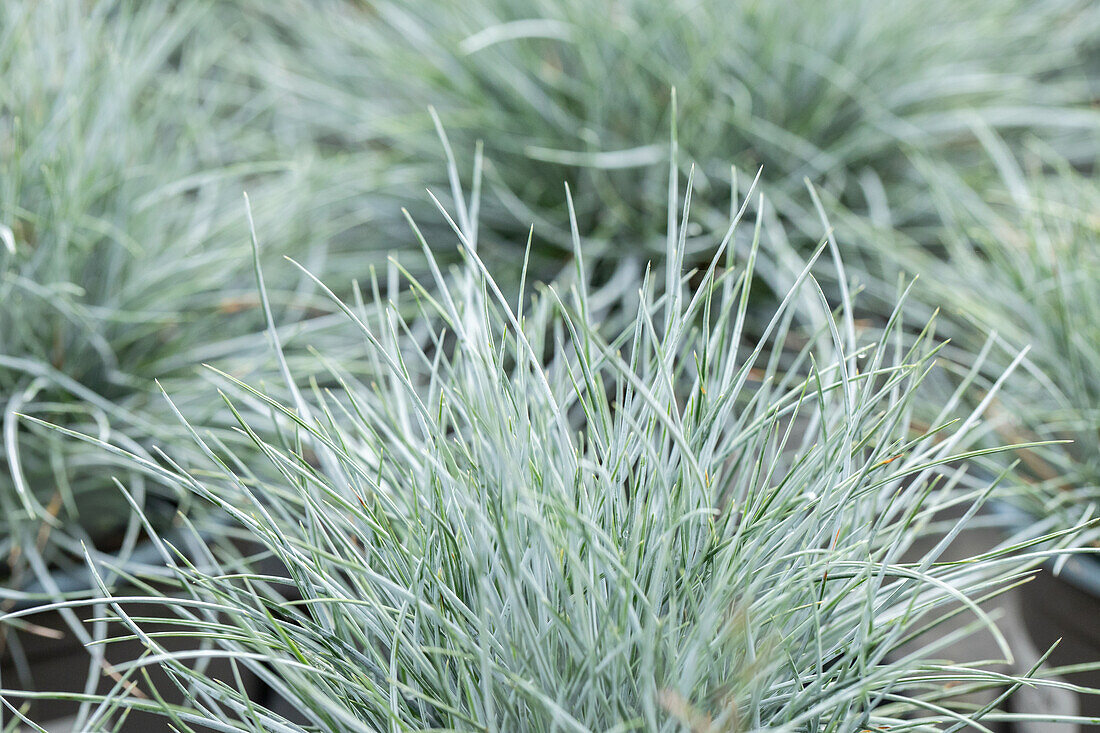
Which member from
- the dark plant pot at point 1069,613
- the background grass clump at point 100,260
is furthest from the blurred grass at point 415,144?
the dark plant pot at point 1069,613

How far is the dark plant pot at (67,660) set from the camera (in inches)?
18.2

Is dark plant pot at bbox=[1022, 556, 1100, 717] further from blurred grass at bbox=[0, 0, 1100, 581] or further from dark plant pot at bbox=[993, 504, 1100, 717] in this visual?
blurred grass at bbox=[0, 0, 1100, 581]

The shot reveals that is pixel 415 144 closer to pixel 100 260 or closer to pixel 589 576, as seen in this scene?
pixel 100 260

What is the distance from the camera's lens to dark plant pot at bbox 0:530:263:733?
0.46 meters

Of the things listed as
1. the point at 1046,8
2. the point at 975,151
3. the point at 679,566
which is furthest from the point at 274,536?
the point at 1046,8

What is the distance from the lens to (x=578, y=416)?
1.95 ft

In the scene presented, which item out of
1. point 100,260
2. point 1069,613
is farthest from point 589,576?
point 100,260

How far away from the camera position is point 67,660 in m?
0.49

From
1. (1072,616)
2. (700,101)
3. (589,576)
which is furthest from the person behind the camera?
(700,101)

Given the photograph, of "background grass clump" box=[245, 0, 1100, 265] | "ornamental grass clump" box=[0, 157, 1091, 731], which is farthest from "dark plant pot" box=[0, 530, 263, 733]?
"background grass clump" box=[245, 0, 1100, 265]

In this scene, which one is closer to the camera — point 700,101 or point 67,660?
point 67,660

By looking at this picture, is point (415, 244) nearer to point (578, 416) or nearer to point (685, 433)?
point (578, 416)

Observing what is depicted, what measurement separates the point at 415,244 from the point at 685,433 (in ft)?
1.45

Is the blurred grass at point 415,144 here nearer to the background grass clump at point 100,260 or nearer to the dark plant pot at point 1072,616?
the background grass clump at point 100,260
